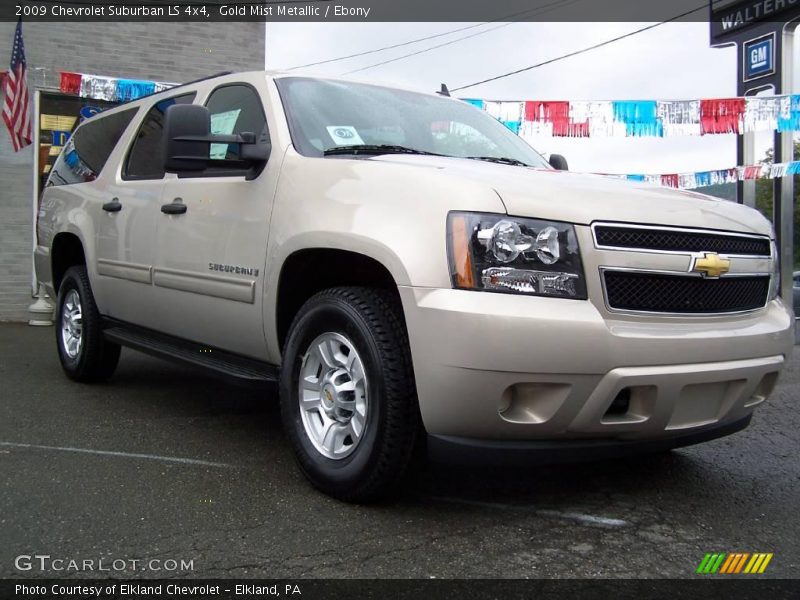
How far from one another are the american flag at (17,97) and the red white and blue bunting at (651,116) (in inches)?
216

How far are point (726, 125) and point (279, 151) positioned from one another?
7.92 meters

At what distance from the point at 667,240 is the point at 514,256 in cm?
63

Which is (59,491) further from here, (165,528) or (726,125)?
(726,125)

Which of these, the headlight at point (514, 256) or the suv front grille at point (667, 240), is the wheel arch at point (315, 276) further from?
the suv front grille at point (667, 240)

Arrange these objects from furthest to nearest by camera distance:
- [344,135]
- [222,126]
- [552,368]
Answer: [222,126], [344,135], [552,368]

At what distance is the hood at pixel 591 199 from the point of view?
2740mm

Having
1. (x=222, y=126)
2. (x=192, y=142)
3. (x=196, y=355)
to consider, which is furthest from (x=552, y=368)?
(x=222, y=126)

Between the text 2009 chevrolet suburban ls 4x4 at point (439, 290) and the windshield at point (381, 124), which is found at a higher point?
the windshield at point (381, 124)

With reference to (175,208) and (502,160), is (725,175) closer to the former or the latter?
(502,160)

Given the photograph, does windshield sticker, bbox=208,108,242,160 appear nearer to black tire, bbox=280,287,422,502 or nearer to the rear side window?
the rear side window

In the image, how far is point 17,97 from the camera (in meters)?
8.94

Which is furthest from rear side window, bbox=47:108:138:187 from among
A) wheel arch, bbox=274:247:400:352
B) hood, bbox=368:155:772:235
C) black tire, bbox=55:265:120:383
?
hood, bbox=368:155:772:235

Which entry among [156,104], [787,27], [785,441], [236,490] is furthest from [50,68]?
[787,27]

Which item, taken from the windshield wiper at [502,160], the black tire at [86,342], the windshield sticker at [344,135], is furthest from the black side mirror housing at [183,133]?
the black tire at [86,342]
